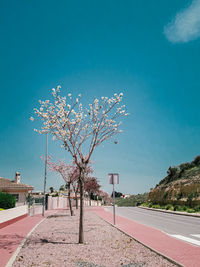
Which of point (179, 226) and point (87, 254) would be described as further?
point (179, 226)

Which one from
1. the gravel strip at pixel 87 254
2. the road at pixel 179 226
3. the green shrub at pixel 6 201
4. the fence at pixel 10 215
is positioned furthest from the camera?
the green shrub at pixel 6 201

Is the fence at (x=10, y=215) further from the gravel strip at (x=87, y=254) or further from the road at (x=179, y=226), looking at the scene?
the road at (x=179, y=226)

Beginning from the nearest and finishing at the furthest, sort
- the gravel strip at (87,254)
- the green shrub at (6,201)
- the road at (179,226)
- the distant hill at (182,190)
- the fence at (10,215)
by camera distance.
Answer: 1. the gravel strip at (87,254)
2. the road at (179,226)
3. the fence at (10,215)
4. the green shrub at (6,201)
5. the distant hill at (182,190)

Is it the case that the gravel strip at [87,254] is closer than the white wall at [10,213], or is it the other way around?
the gravel strip at [87,254]

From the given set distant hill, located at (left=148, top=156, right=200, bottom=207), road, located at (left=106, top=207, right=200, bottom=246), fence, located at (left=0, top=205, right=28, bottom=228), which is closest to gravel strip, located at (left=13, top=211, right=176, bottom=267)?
road, located at (left=106, top=207, right=200, bottom=246)

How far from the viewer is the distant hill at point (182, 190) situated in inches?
1245

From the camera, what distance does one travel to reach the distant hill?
3163cm

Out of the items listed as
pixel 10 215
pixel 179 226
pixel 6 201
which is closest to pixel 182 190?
pixel 179 226

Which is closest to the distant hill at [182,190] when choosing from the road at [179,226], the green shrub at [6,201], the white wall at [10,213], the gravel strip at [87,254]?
the road at [179,226]

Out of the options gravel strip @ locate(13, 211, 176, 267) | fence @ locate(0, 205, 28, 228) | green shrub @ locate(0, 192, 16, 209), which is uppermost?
green shrub @ locate(0, 192, 16, 209)

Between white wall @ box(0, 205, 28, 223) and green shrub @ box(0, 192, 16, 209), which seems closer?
white wall @ box(0, 205, 28, 223)

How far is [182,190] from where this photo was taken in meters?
35.6

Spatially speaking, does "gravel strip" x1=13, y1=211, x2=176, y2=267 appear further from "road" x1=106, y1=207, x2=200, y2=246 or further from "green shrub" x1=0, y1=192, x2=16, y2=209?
"green shrub" x1=0, y1=192, x2=16, y2=209

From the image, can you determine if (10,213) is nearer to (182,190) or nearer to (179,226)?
(179,226)
